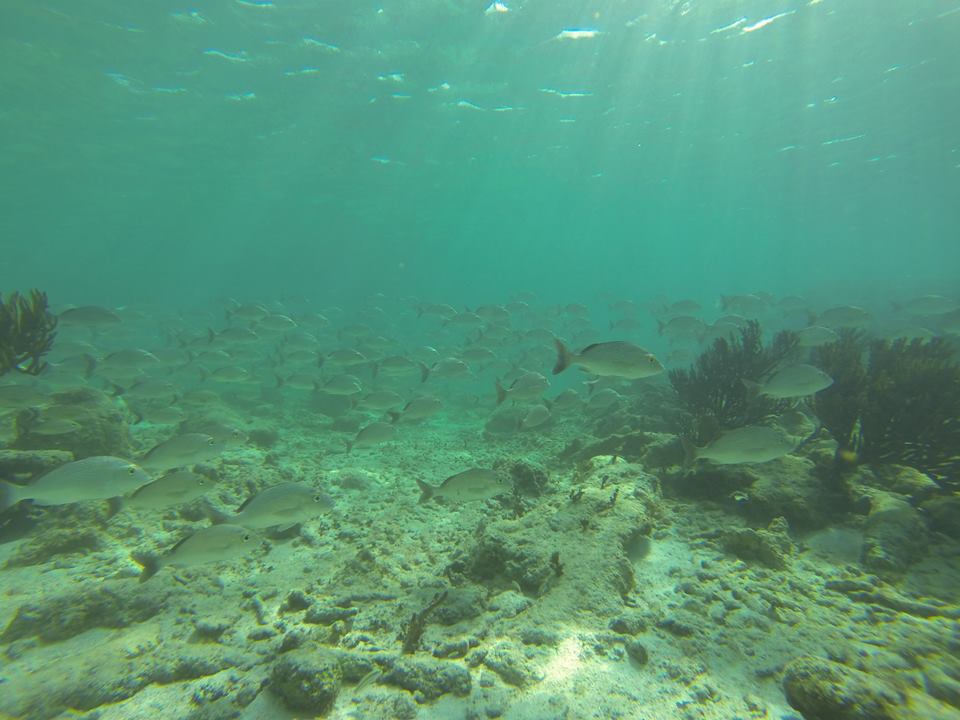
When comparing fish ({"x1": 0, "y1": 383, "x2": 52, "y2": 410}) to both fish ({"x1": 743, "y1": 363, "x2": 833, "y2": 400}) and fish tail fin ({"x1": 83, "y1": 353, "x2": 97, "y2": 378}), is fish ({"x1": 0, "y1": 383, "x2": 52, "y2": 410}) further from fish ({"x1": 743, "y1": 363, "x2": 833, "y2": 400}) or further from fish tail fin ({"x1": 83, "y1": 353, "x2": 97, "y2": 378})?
fish ({"x1": 743, "y1": 363, "x2": 833, "y2": 400})

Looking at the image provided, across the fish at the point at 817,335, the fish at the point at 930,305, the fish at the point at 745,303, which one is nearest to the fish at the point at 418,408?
the fish at the point at 817,335

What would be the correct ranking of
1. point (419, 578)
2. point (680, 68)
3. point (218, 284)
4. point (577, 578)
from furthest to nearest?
point (218, 284) → point (680, 68) → point (419, 578) → point (577, 578)

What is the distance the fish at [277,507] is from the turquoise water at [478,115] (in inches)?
816

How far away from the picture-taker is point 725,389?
784cm

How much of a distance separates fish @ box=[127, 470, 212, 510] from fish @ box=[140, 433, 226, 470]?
63cm

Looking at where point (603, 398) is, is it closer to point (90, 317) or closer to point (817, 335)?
point (817, 335)

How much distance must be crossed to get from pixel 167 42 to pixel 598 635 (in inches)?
1070

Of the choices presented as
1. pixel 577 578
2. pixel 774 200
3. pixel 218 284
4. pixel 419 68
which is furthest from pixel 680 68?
pixel 218 284

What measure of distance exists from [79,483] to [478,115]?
2922 centimetres

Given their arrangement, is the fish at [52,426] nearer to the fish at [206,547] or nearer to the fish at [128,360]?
the fish at [128,360]

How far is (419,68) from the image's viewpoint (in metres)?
22.8

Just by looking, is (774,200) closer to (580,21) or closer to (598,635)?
(580,21)

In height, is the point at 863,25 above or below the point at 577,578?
above

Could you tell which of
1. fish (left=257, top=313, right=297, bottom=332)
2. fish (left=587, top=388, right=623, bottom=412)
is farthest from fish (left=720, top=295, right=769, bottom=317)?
fish (left=257, top=313, right=297, bottom=332)
